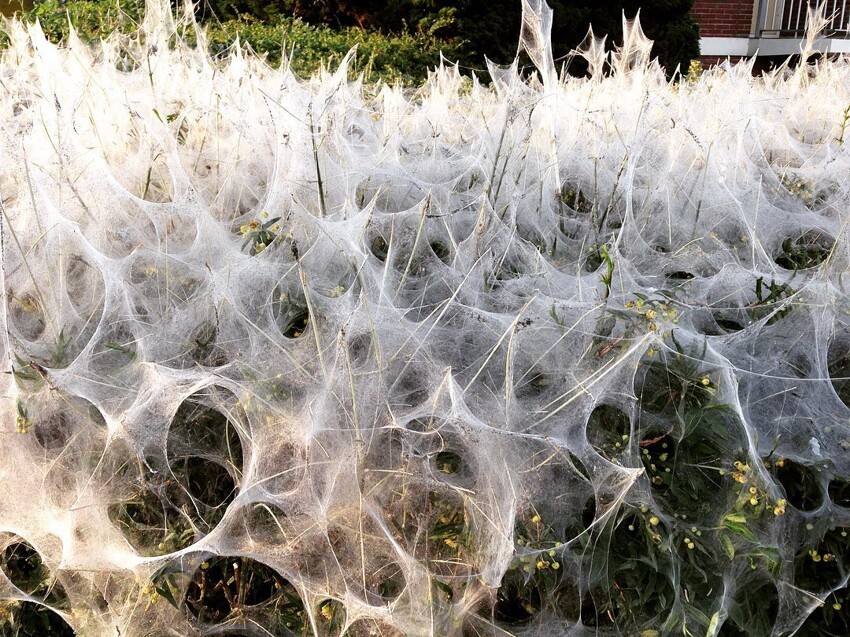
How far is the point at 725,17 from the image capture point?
45.4 ft

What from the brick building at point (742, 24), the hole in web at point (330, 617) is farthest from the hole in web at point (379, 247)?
the brick building at point (742, 24)

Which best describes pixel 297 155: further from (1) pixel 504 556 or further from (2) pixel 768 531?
(2) pixel 768 531

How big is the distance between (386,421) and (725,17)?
14.8 m

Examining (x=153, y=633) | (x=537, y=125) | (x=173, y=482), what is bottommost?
(x=153, y=633)

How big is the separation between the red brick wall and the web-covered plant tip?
13235mm

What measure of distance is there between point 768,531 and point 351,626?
94cm

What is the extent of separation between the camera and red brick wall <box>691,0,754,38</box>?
13.8m

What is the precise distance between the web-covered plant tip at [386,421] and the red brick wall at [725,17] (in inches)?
521

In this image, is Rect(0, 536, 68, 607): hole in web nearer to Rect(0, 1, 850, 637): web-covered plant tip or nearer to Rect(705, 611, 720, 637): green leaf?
Rect(0, 1, 850, 637): web-covered plant tip

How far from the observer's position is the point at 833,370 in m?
1.95

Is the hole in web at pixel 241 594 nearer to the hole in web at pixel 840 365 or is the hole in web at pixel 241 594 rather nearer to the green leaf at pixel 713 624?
the green leaf at pixel 713 624

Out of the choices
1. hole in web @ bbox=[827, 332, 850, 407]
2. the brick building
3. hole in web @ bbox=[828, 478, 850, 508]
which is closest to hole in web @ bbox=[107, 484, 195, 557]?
hole in web @ bbox=[828, 478, 850, 508]

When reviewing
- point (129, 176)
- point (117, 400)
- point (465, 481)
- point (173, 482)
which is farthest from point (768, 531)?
point (129, 176)

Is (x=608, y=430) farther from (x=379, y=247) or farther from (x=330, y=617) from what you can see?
(x=379, y=247)
